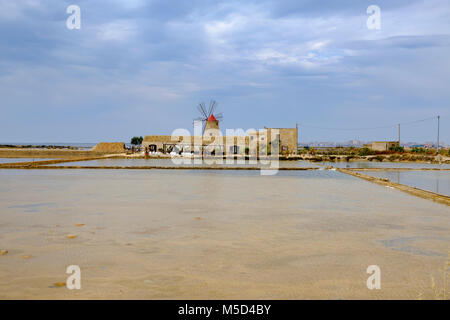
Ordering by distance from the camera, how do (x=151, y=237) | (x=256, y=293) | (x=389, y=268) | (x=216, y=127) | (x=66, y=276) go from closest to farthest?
(x=256, y=293) → (x=66, y=276) → (x=389, y=268) → (x=151, y=237) → (x=216, y=127)

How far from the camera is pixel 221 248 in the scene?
14.1ft

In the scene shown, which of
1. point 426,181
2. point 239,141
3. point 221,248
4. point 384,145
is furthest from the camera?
point 384,145

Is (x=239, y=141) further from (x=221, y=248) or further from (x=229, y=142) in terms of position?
(x=221, y=248)

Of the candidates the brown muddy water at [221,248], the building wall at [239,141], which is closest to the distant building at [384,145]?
the building wall at [239,141]

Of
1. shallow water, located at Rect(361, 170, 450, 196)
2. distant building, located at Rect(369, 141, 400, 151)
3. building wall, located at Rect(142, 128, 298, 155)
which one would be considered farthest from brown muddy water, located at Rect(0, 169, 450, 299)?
distant building, located at Rect(369, 141, 400, 151)

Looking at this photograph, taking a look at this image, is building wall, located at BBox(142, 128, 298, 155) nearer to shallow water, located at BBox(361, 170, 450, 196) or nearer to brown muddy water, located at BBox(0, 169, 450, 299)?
shallow water, located at BBox(361, 170, 450, 196)

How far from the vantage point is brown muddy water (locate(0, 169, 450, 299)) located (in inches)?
121

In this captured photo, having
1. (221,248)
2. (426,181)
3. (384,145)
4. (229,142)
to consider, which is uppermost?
(229,142)

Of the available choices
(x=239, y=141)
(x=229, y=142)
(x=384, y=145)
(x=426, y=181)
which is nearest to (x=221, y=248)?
(x=426, y=181)

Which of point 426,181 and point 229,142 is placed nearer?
point 426,181
